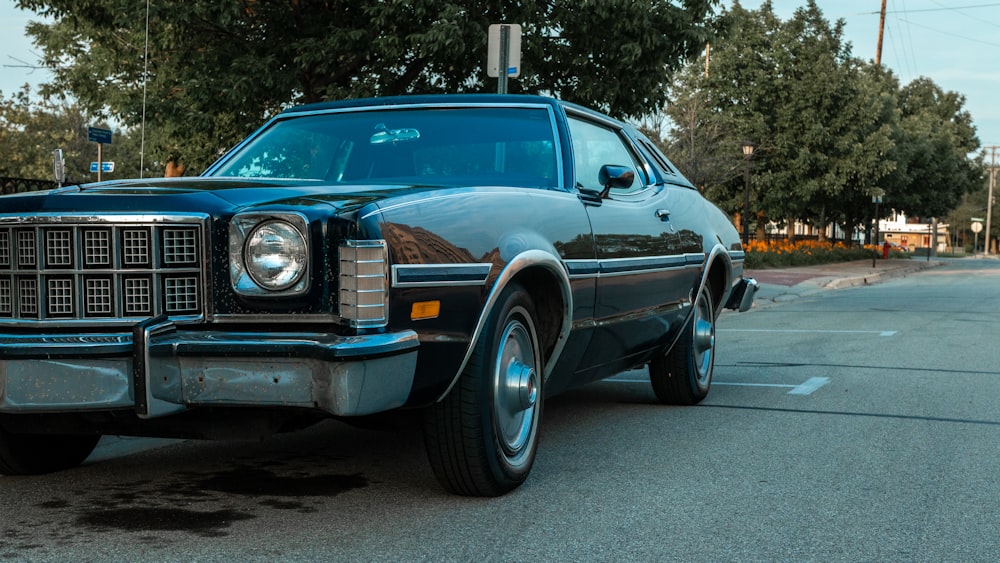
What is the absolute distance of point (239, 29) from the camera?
1473 cm

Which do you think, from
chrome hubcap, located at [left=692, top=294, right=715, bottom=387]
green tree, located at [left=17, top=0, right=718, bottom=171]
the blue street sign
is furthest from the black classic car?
the blue street sign

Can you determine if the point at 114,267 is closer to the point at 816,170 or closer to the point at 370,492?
the point at 370,492

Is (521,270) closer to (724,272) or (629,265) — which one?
(629,265)

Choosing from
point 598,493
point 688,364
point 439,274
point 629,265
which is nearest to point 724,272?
point 688,364

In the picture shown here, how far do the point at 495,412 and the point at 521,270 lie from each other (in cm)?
58

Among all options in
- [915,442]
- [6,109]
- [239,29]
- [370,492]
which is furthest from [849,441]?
[6,109]

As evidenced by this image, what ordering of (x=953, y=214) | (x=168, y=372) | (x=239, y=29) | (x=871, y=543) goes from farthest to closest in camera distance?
(x=953, y=214) → (x=239, y=29) → (x=871, y=543) → (x=168, y=372)

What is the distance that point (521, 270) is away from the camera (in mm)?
4543

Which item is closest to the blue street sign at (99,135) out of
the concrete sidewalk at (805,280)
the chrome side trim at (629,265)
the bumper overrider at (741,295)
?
the bumper overrider at (741,295)

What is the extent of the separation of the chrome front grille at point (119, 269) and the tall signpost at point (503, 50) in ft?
20.1

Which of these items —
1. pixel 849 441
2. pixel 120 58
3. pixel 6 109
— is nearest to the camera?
pixel 849 441

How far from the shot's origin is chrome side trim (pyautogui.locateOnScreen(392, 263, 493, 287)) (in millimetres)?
3801

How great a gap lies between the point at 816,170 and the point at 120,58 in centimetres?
2798

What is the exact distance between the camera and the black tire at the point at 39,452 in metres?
4.77
